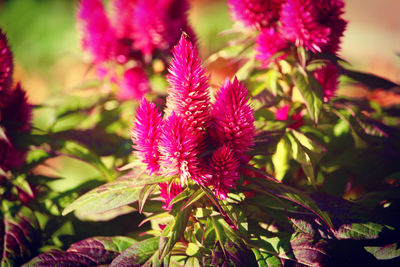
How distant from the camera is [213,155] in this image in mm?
812

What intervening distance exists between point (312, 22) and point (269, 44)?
0.14m

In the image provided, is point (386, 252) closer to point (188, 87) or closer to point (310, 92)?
point (310, 92)

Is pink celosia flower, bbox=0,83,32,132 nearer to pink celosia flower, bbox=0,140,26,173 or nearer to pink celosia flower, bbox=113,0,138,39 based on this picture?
pink celosia flower, bbox=0,140,26,173

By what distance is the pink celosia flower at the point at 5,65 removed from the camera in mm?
1106

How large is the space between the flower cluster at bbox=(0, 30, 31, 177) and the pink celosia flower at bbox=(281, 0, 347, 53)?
892 millimetres

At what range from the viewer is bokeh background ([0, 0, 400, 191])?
3957 mm

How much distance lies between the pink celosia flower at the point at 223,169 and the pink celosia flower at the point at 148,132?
0.14m

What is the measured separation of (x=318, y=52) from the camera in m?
1.09

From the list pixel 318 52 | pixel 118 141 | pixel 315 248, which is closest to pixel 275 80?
pixel 318 52

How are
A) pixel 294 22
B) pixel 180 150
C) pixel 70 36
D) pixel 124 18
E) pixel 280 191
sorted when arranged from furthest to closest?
pixel 70 36 < pixel 124 18 < pixel 294 22 < pixel 280 191 < pixel 180 150

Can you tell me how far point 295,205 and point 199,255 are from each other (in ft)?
0.99

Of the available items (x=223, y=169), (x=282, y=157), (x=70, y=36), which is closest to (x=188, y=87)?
(x=223, y=169)

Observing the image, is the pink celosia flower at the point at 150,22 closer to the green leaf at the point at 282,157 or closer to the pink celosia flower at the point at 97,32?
the pink celosia flower at the point at 97,32

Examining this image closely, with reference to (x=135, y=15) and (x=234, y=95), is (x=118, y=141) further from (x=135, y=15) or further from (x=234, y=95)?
(x=234, y=95)
